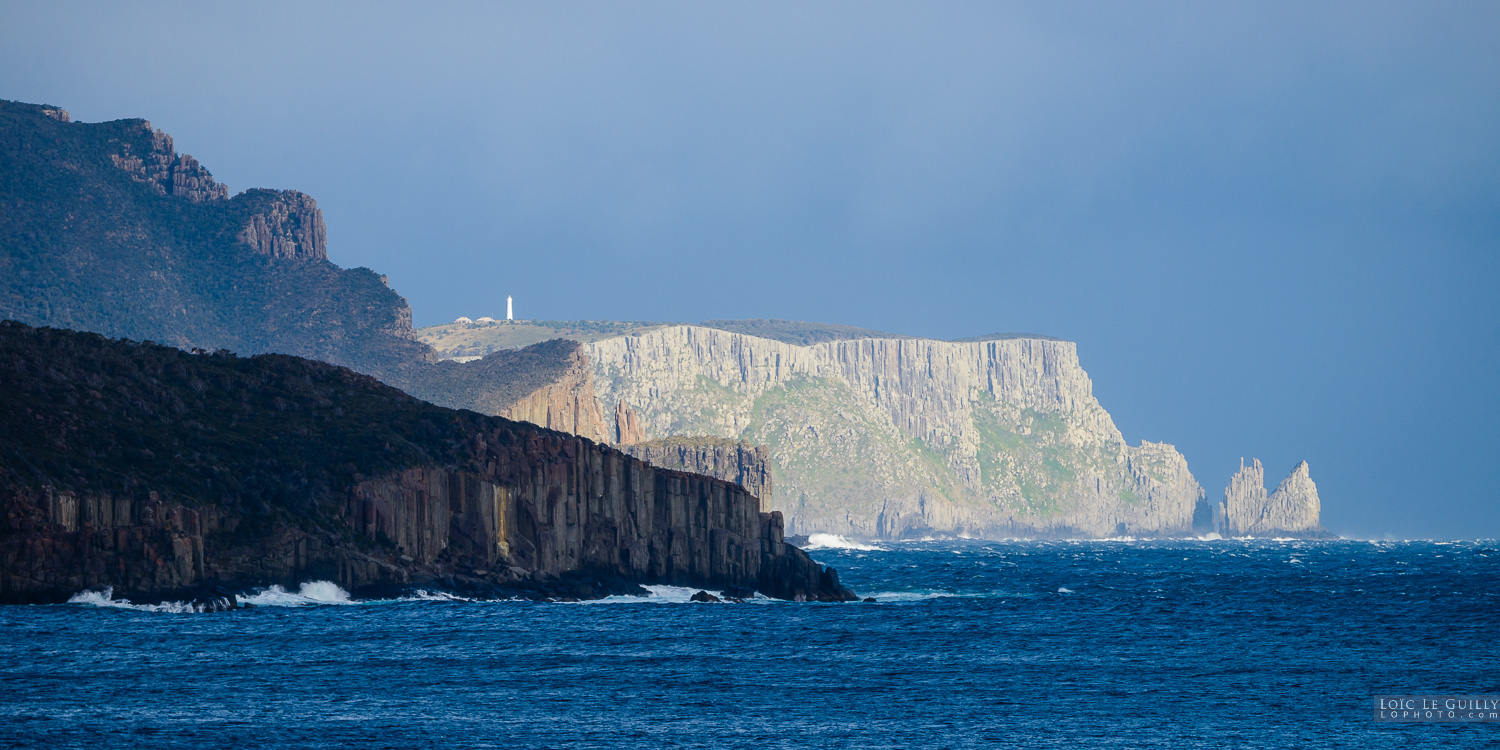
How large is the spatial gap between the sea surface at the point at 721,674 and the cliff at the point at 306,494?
124 inches

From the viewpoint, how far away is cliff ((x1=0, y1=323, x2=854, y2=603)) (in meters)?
85.6

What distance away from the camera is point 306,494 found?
98000mm

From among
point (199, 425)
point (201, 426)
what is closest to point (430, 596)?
point (201, 426)

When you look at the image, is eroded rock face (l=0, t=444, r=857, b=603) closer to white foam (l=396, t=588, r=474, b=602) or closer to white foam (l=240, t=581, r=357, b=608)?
white foam (l=240, t=581, r=357, b=608)

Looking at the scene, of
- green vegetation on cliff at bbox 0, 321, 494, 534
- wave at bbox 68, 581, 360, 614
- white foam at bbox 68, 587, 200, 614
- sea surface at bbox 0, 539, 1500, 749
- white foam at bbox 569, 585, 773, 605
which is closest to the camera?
sea surface at bbox 0, 539, 1500, 749

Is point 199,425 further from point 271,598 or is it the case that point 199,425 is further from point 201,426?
point 271,598

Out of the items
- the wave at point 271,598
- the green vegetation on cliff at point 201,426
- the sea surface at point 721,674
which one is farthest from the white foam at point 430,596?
the green vegetation on cliff at point 201,426

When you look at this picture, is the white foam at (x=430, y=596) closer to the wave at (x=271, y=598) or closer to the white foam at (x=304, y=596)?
the wave at (x=271, y=598)

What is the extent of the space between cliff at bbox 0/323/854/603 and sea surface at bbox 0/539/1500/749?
315cm

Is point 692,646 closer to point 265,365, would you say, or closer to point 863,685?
point 863,685

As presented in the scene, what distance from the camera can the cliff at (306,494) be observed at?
8556cm

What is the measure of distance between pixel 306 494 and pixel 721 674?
4155 centimetres

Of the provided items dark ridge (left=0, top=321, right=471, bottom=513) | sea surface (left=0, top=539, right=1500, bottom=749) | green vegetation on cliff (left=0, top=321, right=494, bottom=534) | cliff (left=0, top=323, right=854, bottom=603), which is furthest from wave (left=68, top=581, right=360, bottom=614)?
dark ridge (left=0, top=321, right=471, bottom=513)

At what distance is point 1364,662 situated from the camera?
71.6m
